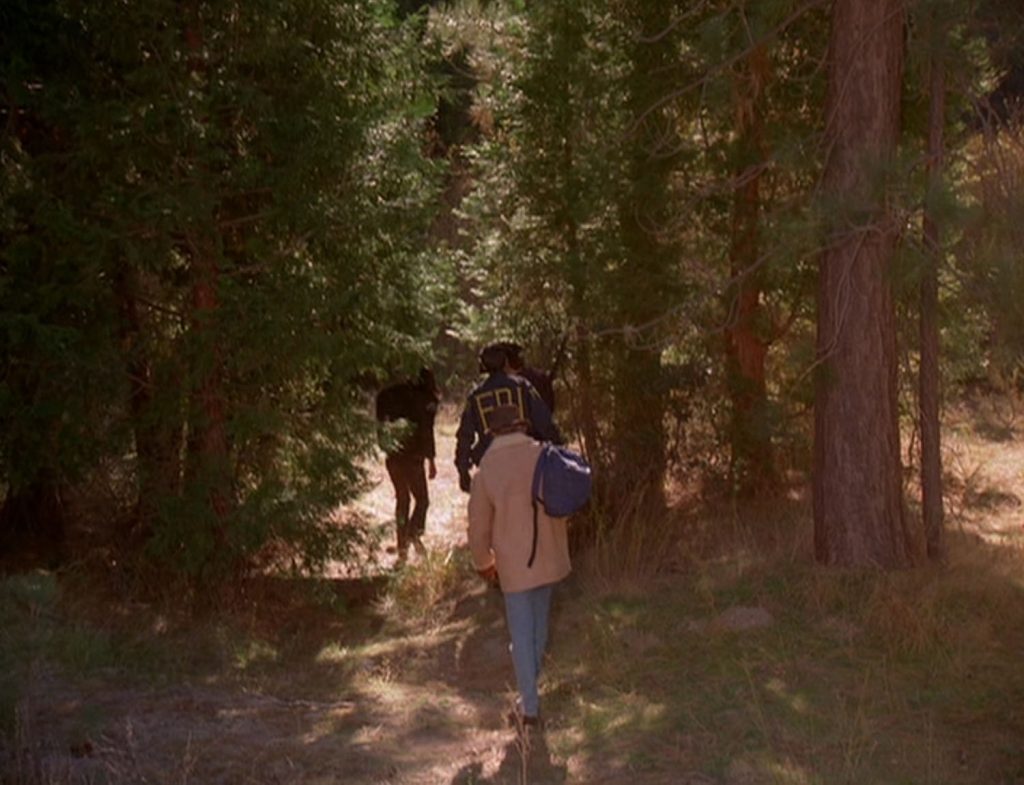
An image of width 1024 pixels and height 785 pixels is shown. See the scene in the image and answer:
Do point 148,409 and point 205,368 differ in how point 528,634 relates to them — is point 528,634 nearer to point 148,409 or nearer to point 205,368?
point 205,368

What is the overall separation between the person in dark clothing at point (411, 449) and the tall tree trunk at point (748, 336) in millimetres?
2694

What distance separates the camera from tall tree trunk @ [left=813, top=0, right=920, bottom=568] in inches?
376

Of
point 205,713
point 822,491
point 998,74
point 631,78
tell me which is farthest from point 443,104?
point 205,713

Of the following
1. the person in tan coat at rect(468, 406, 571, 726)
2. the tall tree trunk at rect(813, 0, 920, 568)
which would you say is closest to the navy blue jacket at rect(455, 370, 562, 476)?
the person in tan coat at rect(468, 406, 571, 726)

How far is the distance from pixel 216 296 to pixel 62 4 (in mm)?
2385

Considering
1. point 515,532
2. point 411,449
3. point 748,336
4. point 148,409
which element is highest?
point 748,336

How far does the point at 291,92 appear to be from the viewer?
10609mm

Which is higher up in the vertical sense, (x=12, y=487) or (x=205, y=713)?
(x=12, y=487)

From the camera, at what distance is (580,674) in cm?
877

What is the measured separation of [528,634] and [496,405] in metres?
1.69

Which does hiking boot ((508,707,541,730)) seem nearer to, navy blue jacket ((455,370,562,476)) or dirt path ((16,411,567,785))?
dirt path ((16,411,567,785))

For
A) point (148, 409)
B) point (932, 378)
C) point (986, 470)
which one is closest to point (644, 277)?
point (932, 378)

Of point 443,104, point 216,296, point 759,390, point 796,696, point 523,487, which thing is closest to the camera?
point 523,487

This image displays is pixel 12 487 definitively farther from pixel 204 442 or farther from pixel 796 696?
pixel 796 696
